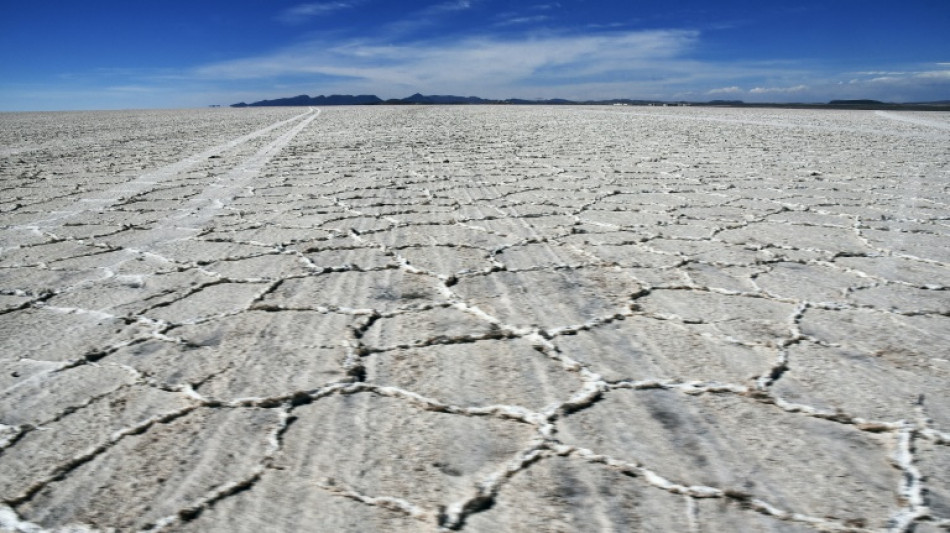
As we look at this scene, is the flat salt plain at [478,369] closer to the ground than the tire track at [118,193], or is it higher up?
closer to the ground

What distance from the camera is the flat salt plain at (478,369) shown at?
912 mm

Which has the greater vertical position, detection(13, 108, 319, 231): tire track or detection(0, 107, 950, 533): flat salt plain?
detection(13, 108, 319, 231): tire track

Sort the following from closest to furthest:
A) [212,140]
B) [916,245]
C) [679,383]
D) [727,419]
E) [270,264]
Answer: [727,419]
[679,383]
[270,264]
[916,245]
[212,140]

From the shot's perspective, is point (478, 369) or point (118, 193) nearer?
point (478, 369)

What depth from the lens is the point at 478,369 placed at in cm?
132

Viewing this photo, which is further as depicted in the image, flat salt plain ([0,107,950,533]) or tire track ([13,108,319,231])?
tire track ([13,108,319,231])

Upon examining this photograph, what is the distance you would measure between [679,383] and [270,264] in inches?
54.5

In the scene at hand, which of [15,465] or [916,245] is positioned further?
[916,245]

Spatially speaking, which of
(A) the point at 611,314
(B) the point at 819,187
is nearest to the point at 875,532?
(A) the point at 611,314

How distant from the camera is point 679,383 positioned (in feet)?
4.09

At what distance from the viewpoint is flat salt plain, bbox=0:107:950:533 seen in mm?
912

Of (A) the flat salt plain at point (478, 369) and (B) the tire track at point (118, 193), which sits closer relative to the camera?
(A) the flat salt plain at point (478, 369)

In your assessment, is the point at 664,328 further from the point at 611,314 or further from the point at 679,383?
the point at 679,383

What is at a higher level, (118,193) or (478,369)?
(118,193)
